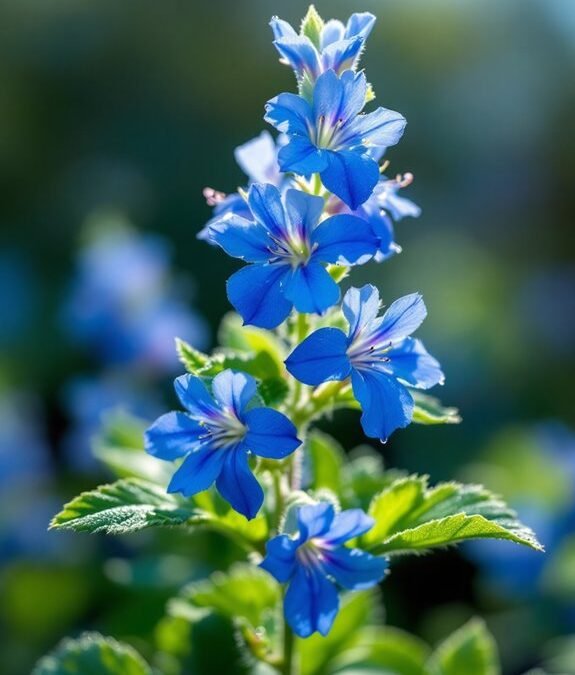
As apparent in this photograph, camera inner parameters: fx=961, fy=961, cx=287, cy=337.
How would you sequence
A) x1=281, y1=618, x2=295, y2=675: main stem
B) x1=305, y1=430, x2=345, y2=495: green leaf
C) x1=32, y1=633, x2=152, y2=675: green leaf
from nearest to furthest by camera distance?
x1=281, y1=618, x2=295, y2=675: main stem < x1=32, y1=633, x2=152, y2=675: green leaf < x1=305, y1=430, x2=345, y2=495: green leaf

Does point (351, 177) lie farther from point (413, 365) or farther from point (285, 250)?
point (413, 365)

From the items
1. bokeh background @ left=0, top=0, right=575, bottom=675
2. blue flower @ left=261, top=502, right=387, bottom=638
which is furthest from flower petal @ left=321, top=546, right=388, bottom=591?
bokeh background @ left=0, top=0, right=575, bottom=675

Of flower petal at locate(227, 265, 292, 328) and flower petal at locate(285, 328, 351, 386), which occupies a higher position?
flower petal at locate(227, 265, 292, 328)

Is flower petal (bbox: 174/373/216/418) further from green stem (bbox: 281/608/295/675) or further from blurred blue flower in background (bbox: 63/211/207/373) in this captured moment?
blurred blue flower in background (bbox: 63/211/207/373)

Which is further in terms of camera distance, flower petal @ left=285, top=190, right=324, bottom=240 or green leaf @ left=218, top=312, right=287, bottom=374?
green leaf @ left=218, top=312, right=287, bottom=374

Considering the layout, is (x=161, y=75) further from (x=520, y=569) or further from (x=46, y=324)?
(x=520, y=569)

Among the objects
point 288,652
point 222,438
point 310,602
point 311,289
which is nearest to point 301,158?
point 311,289

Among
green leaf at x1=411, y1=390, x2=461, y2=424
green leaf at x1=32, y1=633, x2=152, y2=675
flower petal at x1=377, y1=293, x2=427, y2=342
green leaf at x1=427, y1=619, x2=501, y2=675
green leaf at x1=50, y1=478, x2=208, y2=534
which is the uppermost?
flower petal at x1=377, y1=293, x2=427, y2=342
